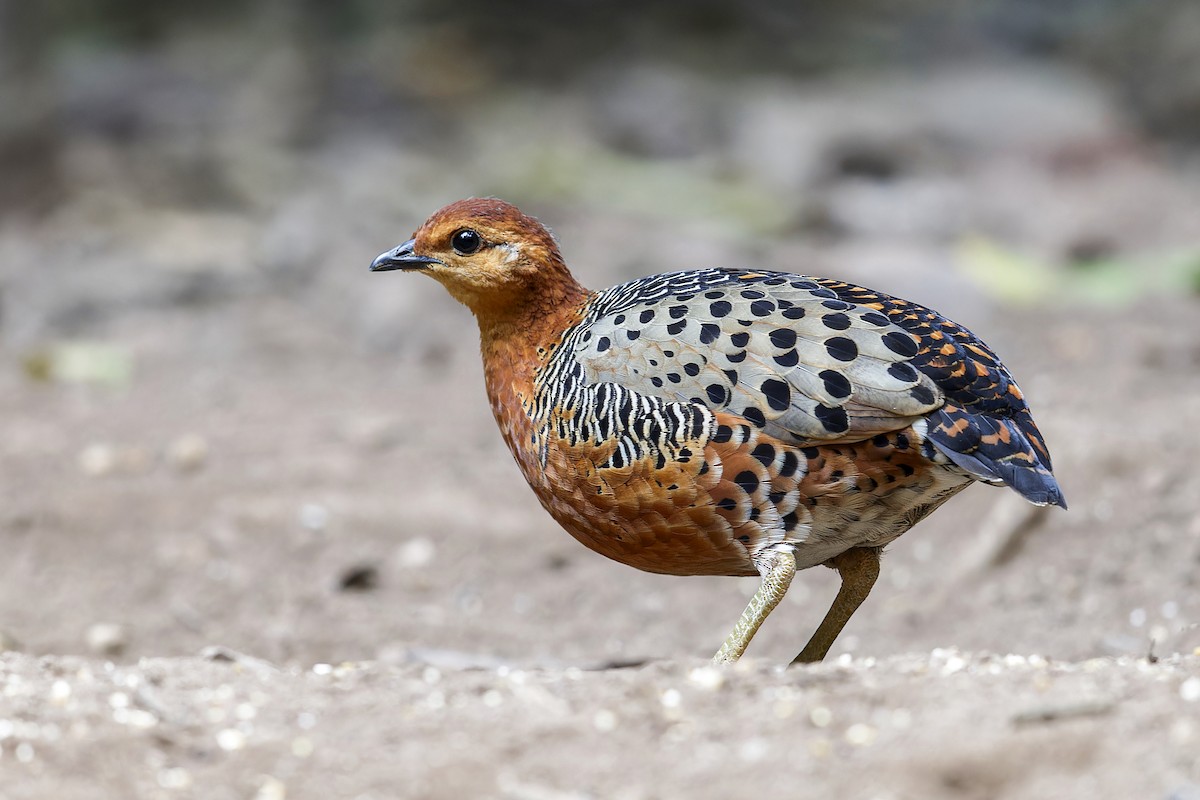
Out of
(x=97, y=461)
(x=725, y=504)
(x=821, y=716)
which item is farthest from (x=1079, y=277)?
(x=821, y=716)

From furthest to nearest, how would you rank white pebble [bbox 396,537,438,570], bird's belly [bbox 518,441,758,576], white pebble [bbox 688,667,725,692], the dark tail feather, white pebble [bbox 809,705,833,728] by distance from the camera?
white pebble [bbox 396,537,438,570] → bird's belly [bbox 518,441,758,576] → the dark tail feather → white pebble [bbox 688,667,725,692] → white pebble [bbox 809,705,833,728]

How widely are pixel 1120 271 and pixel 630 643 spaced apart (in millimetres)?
6633

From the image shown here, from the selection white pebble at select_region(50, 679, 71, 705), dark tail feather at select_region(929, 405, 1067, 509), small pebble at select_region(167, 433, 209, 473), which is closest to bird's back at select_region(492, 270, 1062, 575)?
dark tail feather at select_region(929, 405, 1067, 509)

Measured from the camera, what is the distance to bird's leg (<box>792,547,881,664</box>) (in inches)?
193

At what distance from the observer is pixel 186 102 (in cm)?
1557

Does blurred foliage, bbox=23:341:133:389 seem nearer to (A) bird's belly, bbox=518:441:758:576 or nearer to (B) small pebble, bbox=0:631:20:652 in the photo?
(B) small pebble, bbox=0:631:20:652

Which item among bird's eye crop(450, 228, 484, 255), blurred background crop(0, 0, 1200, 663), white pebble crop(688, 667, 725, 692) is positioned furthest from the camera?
blurred background crop(0, 0, 1200, 663)

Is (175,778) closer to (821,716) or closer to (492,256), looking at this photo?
(821,716)

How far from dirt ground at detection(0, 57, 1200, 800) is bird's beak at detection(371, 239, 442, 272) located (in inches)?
53.6

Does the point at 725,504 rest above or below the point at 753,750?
above

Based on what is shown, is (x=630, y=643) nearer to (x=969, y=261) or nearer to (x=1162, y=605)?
(x=1162, y=605)

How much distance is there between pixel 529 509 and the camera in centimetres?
755

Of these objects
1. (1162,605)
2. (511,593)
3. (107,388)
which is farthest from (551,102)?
(1162,605)

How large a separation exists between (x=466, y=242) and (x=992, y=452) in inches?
75.1
